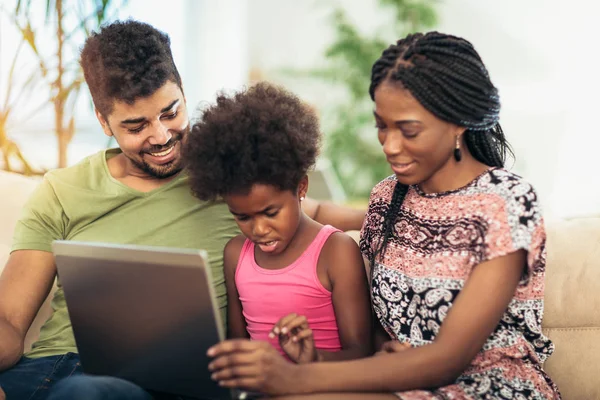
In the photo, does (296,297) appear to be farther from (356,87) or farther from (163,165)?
(356,87)

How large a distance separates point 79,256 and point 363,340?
62 cm

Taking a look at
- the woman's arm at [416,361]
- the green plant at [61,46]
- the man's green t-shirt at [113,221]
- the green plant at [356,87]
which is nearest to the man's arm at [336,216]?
the man's green t-shirt at [113,221]

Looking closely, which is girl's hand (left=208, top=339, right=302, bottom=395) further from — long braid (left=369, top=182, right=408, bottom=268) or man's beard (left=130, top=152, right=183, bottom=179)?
man's beard (left=130, top=152, right=183, bottom=179)

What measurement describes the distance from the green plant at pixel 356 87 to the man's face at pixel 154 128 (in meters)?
2.41

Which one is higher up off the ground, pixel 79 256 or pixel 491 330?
pixel 79 256

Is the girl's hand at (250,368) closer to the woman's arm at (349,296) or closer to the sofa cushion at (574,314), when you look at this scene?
the woman's arm at (349,296)

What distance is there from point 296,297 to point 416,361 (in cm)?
37

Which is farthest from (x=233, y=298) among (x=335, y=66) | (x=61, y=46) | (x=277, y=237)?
(x=335, y=66)

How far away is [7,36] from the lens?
11.9 feet

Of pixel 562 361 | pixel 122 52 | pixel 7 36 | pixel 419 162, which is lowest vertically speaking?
pixel 562 361

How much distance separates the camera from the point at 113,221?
183 cm

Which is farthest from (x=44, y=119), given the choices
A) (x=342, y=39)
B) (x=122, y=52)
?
(x=122, y=52)

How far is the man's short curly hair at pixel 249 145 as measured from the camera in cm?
149

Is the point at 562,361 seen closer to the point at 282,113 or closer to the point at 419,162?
the point at 419,162
